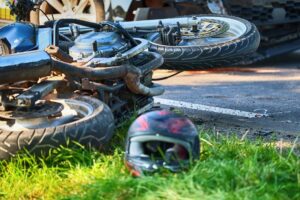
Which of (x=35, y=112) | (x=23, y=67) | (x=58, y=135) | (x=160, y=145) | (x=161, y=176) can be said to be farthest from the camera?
(x=35, y=112)

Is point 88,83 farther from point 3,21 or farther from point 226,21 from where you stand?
point 3,21

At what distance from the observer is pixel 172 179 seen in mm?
3248

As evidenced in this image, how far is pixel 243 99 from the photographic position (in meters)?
8.03

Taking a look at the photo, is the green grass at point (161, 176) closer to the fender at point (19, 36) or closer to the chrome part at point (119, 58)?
the chrome part at point (119, 58)

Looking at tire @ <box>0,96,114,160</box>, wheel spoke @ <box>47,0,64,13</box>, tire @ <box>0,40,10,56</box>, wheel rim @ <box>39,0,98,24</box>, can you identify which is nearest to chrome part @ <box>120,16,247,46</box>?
tire @ <box>0,40,10,56</box>

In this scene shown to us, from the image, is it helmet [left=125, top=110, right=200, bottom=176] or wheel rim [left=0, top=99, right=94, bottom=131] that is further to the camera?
wheel rim [left=0, top=99, right=94, bottom=131]

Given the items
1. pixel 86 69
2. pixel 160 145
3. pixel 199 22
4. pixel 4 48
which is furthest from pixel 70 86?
pixel 199 22

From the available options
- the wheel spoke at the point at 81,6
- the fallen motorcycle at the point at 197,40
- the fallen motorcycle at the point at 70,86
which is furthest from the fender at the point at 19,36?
the wheel spoke at the point at 81,6

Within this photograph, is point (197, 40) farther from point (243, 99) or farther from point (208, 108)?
point (243, 99)

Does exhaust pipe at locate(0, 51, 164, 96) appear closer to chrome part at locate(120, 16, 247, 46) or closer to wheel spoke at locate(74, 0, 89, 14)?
chrome part at locate(120, 16, 247, 46)

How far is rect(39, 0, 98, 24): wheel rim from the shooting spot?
1129cm

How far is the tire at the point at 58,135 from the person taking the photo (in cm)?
397

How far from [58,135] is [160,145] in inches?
33.9

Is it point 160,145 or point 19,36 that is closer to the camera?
point 160,145
